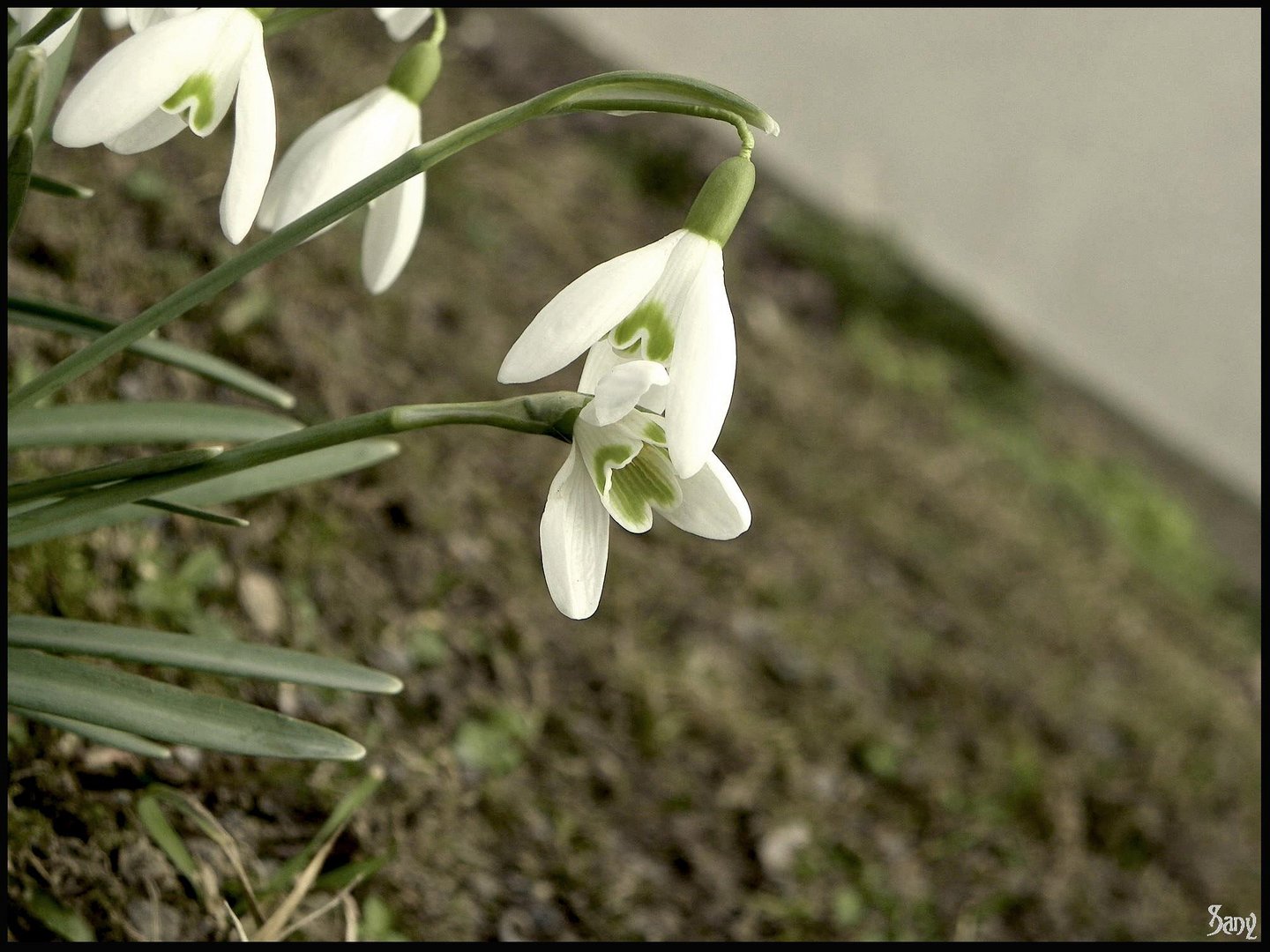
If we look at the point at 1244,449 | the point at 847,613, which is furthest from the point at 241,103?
the point at 1244,449

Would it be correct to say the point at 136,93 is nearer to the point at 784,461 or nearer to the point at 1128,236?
the point at 784,461

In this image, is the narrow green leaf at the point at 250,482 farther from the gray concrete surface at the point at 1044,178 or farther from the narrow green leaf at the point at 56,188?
the gray concrete surface at the point at 1044,178

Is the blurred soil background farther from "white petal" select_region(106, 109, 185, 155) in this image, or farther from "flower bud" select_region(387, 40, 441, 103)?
"flower bud" select_region(387, 40, 441, 103)

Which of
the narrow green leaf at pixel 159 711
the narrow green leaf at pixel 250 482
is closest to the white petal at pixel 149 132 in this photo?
the narrow green leaf at pixel 250 482

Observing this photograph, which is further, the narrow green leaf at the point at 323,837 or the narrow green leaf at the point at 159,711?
the narrow green leaf at the point at 323,837

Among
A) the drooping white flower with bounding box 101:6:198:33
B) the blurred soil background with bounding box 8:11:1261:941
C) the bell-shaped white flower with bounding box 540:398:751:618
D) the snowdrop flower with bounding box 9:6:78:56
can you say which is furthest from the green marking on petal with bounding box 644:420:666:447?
the blurred soil background with bounding box 8:11:1261:941

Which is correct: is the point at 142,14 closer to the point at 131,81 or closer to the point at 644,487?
the point at 131,81
